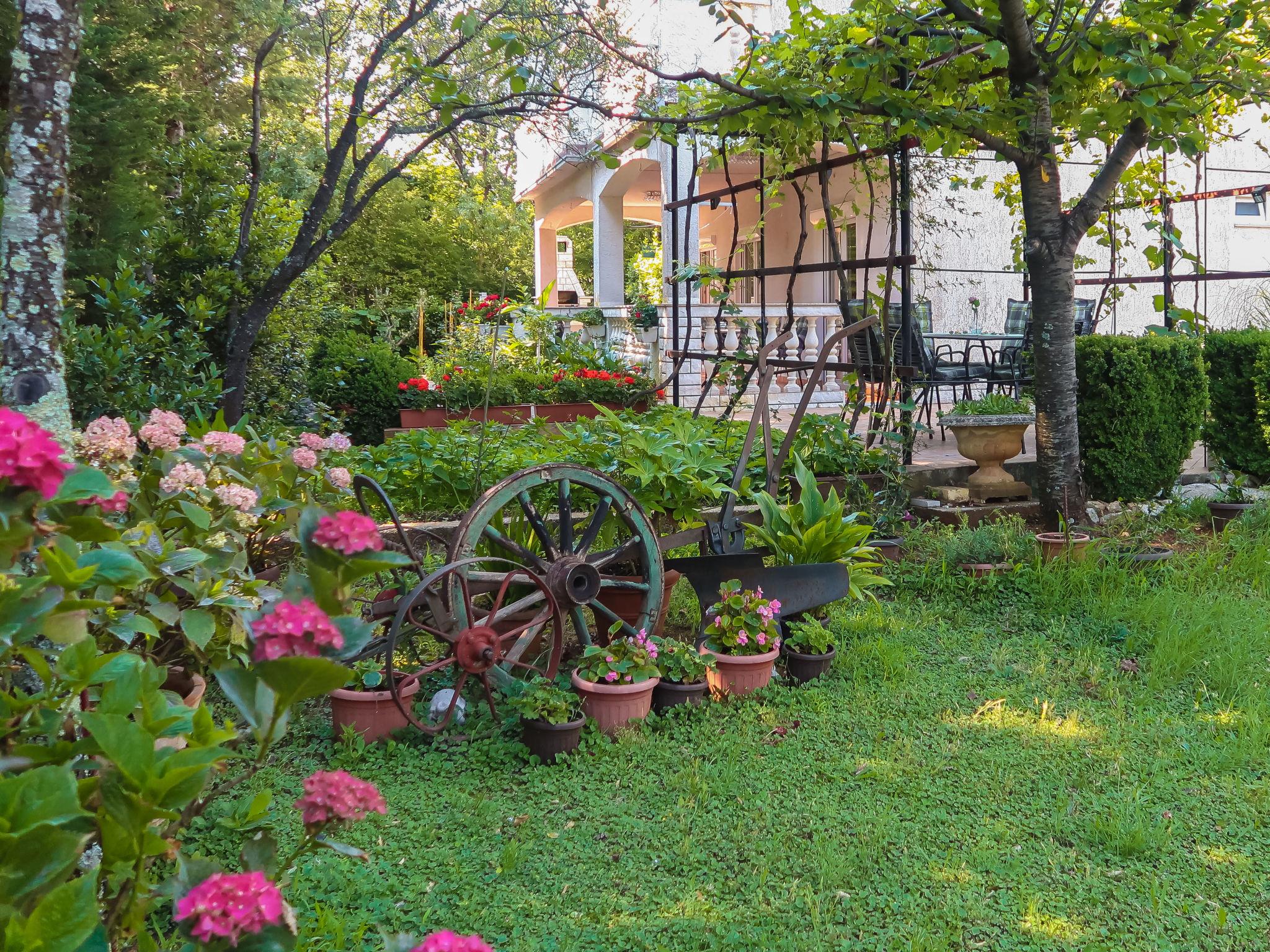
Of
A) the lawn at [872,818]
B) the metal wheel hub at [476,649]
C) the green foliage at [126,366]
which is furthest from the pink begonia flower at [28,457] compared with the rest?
the green foliage at [126,366]

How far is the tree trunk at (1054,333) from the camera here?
528 centimetres

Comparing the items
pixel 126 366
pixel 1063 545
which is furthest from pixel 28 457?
pixel 1063 545

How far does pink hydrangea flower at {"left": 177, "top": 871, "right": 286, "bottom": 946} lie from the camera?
93 centimetres

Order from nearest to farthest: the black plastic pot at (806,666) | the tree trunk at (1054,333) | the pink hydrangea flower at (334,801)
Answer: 1. the pink hydrangea flower at (334,801)
2. the black plastic pot at (806,666)
3. the tree trunk at (1054,333)

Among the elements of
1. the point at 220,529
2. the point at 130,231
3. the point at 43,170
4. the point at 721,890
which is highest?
the point at 130,231

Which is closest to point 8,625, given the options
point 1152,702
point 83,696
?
point 83,696

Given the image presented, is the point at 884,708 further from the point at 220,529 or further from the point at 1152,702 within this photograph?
the point at 220,529

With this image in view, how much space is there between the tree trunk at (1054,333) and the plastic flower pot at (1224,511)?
928 millimetres

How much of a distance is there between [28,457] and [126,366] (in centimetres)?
424

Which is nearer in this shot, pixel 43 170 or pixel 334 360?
pixel 43 170

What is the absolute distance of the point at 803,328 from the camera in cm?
912

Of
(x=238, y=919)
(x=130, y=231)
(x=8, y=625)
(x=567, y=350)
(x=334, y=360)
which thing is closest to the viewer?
(x=238, y=919)

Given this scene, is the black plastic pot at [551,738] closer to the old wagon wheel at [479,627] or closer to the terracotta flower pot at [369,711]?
the old wagon wheel at [479,627]

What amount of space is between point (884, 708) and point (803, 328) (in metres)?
6.05
